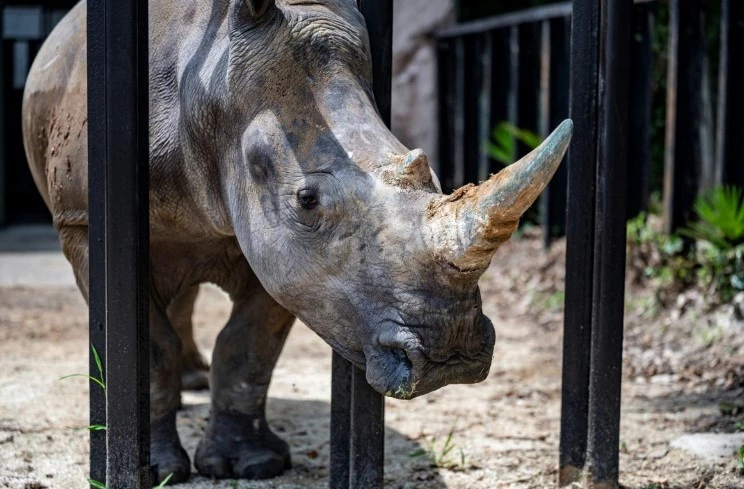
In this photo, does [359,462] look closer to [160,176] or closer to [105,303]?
[105,303]

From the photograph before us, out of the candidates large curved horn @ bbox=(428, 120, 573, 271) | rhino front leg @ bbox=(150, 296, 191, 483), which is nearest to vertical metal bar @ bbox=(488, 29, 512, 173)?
rhino front leg @ bbox=(150, 296, 191, 483)

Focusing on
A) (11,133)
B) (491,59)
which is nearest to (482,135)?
(491,59)

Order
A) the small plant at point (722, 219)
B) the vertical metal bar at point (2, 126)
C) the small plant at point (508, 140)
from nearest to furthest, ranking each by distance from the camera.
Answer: the small plant at point (722, 219) → the small plant at point (508, 140) → the vertical metal bar at point (2, 126)

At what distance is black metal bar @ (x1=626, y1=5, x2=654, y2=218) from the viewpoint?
24.7 feet

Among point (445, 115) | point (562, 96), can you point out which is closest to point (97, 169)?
point (562, 96)

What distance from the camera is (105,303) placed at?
3.11 meters

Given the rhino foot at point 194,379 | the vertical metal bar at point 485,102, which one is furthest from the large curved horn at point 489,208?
the vertical metal bar at point 485,102

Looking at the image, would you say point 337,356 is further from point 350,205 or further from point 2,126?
point 2,126

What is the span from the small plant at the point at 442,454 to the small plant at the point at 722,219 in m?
2.67

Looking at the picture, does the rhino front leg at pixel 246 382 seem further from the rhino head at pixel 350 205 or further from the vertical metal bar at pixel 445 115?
the vertical metal bar at pixel 445 115

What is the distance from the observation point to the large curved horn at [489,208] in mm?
2625

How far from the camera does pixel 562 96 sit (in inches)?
348

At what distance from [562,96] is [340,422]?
5.87 m

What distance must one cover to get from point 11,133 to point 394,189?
9990 mm
